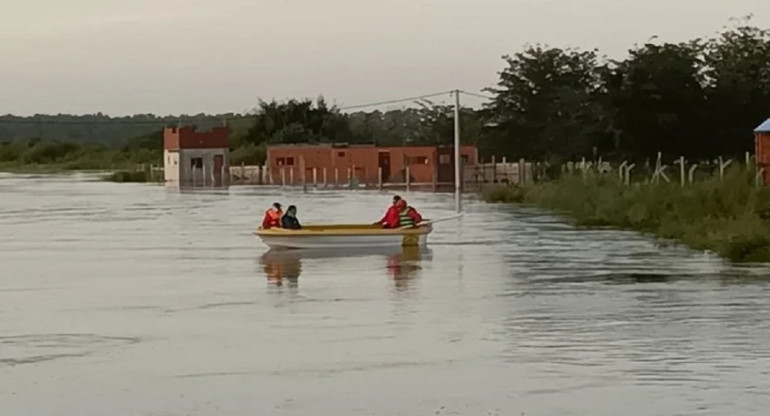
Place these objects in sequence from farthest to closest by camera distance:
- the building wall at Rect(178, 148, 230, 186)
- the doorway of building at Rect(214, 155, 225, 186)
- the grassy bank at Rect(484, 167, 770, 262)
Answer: the building wall at Rect(178, 148, 230, 186) < the doorway of building at Rect(214, 155, 225, 186) < the grassy bank at Rect(484, 167, 770, 262)

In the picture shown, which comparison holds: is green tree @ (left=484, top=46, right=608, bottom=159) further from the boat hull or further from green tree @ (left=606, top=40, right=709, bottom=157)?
the boat hull

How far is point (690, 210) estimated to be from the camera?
3825 centimetres

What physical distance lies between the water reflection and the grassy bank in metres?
5.84

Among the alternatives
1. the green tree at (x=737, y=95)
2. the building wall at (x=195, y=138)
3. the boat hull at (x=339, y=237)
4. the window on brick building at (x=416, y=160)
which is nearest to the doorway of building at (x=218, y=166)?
the building wall at (x=195, y=138)

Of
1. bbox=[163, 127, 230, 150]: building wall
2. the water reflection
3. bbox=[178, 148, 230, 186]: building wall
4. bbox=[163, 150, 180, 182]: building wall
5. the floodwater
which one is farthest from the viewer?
bbox=[163, 150, 180, 182]: building wall

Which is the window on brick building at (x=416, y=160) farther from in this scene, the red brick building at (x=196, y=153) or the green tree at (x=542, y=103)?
the red brick building at (x=196, y=153)

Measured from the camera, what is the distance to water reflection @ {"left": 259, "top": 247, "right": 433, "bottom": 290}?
27172 mm

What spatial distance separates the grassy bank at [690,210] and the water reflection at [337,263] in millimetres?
5840

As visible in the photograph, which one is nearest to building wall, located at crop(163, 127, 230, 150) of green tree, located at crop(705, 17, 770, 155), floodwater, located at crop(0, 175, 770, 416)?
green tree, located at crop(705, 17, 770, 155)

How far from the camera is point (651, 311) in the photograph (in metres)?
20.9

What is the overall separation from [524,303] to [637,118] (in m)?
50.3

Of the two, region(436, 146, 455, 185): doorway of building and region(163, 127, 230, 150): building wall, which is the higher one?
region(163, 127, 230, 150): building wall

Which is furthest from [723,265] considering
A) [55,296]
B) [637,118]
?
[637,118]

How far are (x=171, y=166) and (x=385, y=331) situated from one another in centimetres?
8845
